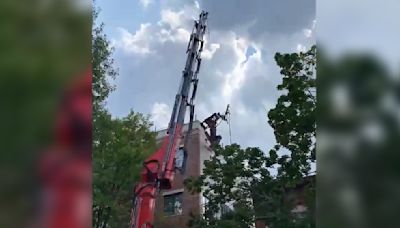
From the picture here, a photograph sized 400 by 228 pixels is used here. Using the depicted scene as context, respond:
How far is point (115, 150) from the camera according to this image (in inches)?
113

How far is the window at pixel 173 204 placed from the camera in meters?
3.38

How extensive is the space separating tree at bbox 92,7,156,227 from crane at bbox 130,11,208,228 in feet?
0.20

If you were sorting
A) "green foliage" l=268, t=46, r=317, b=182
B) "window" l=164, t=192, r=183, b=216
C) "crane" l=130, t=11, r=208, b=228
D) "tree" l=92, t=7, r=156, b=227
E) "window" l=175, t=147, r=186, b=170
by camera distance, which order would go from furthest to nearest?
"window" l=164, t=192, r=183, b=216 → "window" l=175, t=147, r=186, b=170 → "crane" l=130, t=11, r=208, b=228 → "green foliage" l=268, t=46, r=317, b=182 → "tree" l=92, t=7, r=156, b=227

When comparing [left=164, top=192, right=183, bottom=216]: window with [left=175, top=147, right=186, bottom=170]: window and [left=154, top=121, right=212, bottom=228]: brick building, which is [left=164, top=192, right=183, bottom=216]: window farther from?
[left=175, top=147, right=186, bottom=170]: window

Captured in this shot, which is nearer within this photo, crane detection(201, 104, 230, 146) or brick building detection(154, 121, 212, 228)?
crane detection(201, 104, 230, 146)

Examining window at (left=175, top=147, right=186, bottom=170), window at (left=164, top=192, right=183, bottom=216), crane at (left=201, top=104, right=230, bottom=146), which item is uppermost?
crane at (left=201, top=104, right=230, bottom=146)

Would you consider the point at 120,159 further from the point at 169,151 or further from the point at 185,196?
the point at 185,196

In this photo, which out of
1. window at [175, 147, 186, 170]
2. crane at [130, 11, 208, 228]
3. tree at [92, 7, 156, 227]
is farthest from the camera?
window at [175, 147, 186, 170]

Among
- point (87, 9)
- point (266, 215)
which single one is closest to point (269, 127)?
point (266, 215)

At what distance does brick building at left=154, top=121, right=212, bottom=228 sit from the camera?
3227 millimetres

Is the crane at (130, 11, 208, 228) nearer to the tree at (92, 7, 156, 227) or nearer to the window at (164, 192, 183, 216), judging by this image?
the tree at (92, 7, 156, 227)

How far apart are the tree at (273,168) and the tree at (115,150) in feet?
1.89

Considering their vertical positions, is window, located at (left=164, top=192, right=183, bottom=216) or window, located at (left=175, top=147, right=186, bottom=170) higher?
window, located at (left=175, top=147, right=186, bottom=170)

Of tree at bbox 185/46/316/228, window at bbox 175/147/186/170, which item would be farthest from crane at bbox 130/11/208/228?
tree at bbox 185/46/316/228
